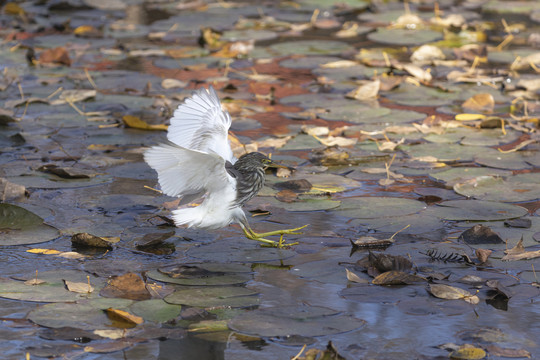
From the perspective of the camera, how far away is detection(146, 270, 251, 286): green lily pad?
10.8ft

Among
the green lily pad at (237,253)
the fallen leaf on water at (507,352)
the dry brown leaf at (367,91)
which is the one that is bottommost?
the green lily pad at (237,253)

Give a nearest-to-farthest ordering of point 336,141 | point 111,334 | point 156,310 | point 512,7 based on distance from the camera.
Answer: point 111,334 → point 156,310 → point 336,141 → point 512,7

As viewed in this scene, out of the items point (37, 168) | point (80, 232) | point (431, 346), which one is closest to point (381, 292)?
point (431, 346)

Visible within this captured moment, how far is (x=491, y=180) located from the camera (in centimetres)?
443

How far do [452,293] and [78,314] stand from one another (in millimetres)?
1443

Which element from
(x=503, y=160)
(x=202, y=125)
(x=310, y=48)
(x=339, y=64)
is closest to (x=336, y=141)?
(x=503, y=160)

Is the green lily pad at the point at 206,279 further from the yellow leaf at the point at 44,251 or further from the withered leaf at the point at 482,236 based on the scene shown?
the withered leaf at the point at 482,236

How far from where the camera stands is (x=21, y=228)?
379 cm

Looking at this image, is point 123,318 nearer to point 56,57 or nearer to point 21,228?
point 21,228

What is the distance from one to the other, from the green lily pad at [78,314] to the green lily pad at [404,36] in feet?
18.2

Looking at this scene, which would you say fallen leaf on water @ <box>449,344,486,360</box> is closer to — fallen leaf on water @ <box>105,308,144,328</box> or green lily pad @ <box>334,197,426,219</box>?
fallen leaf on water @ <box>105,308,144,328</box>

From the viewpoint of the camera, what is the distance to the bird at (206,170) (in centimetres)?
330

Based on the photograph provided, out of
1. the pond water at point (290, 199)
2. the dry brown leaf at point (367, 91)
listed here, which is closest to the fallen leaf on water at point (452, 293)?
the pond water at point (290, 199)

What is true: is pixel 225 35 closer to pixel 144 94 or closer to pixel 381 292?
pixel 144 94
